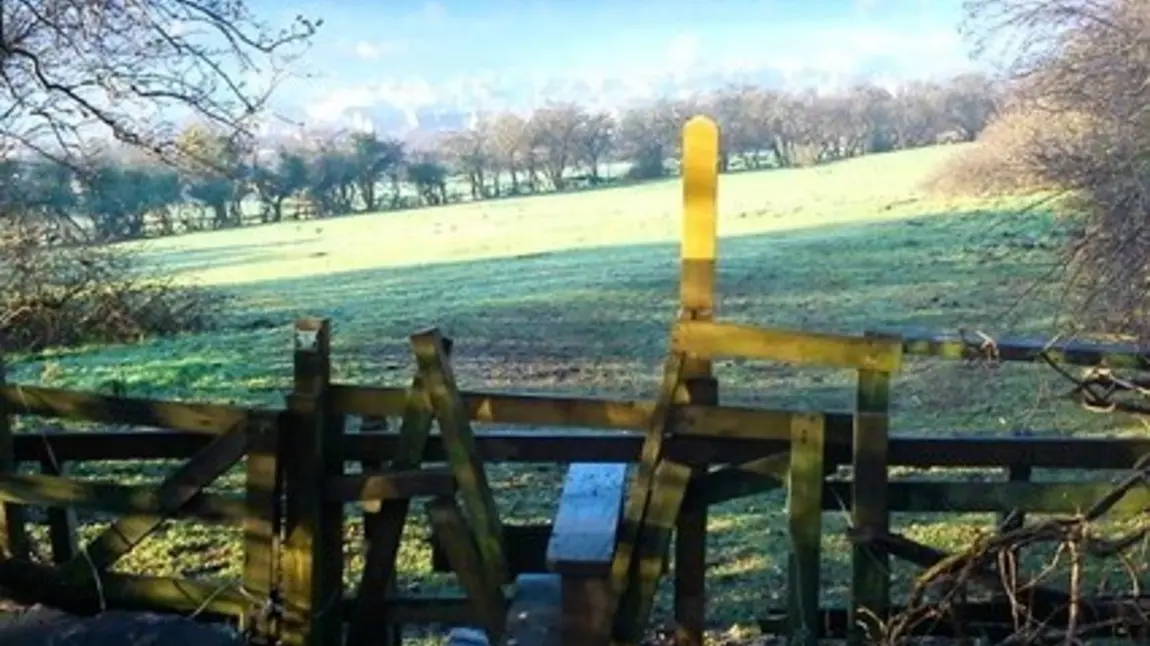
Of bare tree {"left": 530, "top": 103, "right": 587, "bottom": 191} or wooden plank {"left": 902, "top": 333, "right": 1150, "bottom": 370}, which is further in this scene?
bare tree {"left": 530, "top": 103, "right": 587, "bottom": 191}

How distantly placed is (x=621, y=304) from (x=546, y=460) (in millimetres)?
23076

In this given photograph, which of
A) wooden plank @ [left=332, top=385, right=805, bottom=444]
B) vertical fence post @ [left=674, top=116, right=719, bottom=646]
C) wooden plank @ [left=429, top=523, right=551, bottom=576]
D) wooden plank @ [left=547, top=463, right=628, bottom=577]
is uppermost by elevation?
vertical fence post @ [left=674, top=116, right=719, bottom=646]

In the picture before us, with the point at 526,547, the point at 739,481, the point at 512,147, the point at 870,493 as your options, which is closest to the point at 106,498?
the point at 526,547

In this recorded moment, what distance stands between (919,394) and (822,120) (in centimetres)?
5209

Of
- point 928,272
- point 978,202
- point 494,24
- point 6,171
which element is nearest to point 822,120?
point 978,202

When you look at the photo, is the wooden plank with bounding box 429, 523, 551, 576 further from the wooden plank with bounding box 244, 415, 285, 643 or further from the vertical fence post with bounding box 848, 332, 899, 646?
the vertical fence post with bounding box 848, 332, 899, 646

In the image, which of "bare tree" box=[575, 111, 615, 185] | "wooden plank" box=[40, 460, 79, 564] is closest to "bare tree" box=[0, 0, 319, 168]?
"wooden plank" box=[40, 460, 79, 564]

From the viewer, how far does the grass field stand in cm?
1086

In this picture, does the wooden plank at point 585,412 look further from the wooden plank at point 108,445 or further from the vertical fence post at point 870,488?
the wooden plank at point 108,445

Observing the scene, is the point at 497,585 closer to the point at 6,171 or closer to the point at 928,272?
the point at 6,171

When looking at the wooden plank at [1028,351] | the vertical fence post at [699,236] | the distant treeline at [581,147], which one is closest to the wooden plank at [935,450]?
the vertical fence post at [699,236]

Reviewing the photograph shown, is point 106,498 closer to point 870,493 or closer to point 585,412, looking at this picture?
point 585,412

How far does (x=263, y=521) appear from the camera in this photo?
5.21 metres

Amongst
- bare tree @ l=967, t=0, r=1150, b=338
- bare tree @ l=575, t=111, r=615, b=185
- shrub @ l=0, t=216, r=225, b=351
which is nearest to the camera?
bare tree @ l=967, t=0, r=1150, b=338
